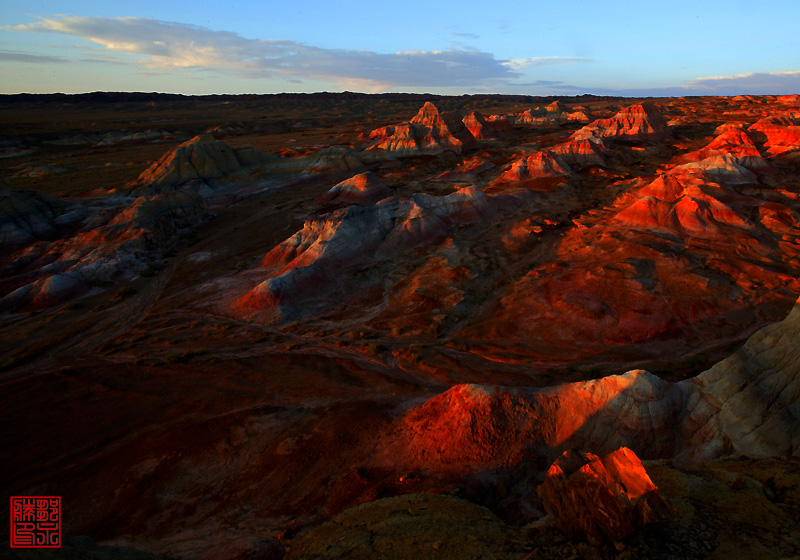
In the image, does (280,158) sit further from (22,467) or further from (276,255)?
(22,467)

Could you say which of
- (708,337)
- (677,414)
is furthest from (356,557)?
(708,337)

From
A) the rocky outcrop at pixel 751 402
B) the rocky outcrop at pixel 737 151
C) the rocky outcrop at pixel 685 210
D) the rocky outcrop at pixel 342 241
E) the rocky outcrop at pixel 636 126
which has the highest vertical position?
the rocky outcrop at pixel 636 126

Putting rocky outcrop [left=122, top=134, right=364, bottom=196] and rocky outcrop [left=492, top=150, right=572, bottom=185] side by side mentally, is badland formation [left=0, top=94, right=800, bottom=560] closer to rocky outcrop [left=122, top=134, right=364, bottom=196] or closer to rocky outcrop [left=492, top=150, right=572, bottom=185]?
rocky outcrop [left=492, top=150, right=572, bottom=185]

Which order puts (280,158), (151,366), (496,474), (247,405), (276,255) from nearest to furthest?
(496,474) < (247,405) < (151,366) < (276,255) < (280,158)

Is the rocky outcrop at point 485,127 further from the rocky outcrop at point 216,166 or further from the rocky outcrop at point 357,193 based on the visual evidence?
the rocky outcrop at point 357,193

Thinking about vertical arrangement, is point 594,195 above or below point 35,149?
below

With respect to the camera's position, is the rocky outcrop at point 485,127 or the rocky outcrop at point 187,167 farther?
the rocky outcrop at point 485,127

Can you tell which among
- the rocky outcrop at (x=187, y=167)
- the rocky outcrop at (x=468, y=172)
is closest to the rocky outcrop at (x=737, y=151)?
the rocky outcrop at (x=468, y=172)
